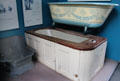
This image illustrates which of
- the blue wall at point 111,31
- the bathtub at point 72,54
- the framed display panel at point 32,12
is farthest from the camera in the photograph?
the framed display panel at point 32,12

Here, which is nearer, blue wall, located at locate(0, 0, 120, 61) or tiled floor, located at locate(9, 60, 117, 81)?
tiled floor, located at locate(9, 60, 117, 81)

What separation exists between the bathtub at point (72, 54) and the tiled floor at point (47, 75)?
0.25 feet

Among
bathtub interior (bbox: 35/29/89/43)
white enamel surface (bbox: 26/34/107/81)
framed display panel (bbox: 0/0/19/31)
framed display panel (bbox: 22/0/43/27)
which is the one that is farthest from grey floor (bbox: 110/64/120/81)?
framed display panel (bbox: 0/0/19/31)

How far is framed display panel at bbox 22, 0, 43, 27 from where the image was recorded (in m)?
2.22

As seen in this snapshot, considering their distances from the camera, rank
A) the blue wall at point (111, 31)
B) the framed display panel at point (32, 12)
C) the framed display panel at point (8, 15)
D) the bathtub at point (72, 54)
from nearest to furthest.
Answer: the bathtub at point (72, 54), the framed display panel at point (8, 15), the blue wall at point (111, 31), the framed display panel at point (32, 12)

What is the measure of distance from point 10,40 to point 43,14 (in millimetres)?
975

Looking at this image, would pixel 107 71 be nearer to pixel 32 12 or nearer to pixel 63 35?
pixel 63 35

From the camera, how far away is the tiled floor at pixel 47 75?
5.65 ft

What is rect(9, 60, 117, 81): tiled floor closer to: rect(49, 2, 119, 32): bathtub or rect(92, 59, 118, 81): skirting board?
rect(92, 59, 118, 81): skirting board

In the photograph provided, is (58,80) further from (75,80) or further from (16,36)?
(16,36)

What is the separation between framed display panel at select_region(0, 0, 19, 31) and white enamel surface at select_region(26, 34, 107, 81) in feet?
1.65

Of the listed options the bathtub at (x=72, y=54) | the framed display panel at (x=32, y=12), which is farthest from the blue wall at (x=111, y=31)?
the bathtub at (x=72, y=54)

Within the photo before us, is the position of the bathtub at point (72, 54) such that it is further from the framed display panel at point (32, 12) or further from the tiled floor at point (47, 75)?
the framed display panel at point (32, 12)

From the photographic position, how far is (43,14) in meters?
2.59
